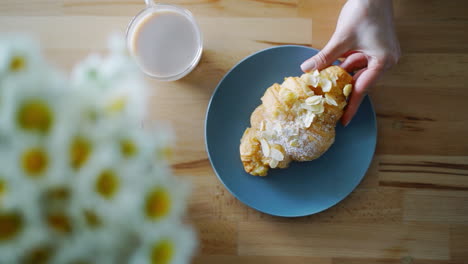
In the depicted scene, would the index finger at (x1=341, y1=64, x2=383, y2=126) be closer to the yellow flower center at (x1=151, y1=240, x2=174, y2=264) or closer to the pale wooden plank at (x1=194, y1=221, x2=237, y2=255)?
the pale wooden plank at (x1=194, y1=221, x2=237, y2=255)

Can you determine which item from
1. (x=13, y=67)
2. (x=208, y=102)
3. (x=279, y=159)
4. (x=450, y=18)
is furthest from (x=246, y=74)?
(x=13, y=67)

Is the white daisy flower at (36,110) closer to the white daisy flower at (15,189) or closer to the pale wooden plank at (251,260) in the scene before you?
the white daisy flower at (15,189)

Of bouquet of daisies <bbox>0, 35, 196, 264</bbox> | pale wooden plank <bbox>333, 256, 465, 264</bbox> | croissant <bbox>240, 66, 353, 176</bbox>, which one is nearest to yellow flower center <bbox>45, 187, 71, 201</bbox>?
bouquet of daisies <bbox>0, 35, 196, 264</bbox>

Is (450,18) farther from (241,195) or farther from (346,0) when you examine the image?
(241,195)

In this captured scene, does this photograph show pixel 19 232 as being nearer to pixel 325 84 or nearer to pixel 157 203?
pixel 157 203

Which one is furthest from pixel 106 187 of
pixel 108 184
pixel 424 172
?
pixel 424 172
